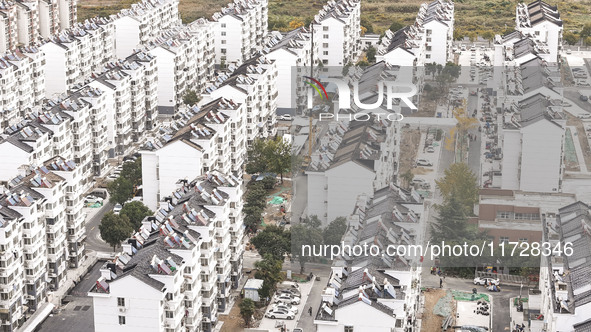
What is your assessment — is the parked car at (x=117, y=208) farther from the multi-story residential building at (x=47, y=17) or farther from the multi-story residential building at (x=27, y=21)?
the multi-story residential building at (x=47, y=17)

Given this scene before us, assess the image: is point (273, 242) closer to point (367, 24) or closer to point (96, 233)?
point (96, 233)

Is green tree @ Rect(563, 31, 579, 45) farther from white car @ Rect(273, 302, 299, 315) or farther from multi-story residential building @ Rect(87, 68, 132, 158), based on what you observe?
white car @ Rect(273, 302, 299, 315)

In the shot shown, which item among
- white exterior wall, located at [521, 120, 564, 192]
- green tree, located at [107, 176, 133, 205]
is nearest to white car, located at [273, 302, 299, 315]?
green tree, located at [107, 176, 133, 205]

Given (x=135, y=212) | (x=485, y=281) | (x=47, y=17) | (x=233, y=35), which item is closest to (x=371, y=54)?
(x=233, y=35)

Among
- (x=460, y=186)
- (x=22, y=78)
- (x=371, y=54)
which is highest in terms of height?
(x=371, y=54)

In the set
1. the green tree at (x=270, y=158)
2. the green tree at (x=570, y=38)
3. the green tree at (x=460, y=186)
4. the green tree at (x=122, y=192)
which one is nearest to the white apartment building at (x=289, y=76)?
the green tree at (x=270, y=158)
